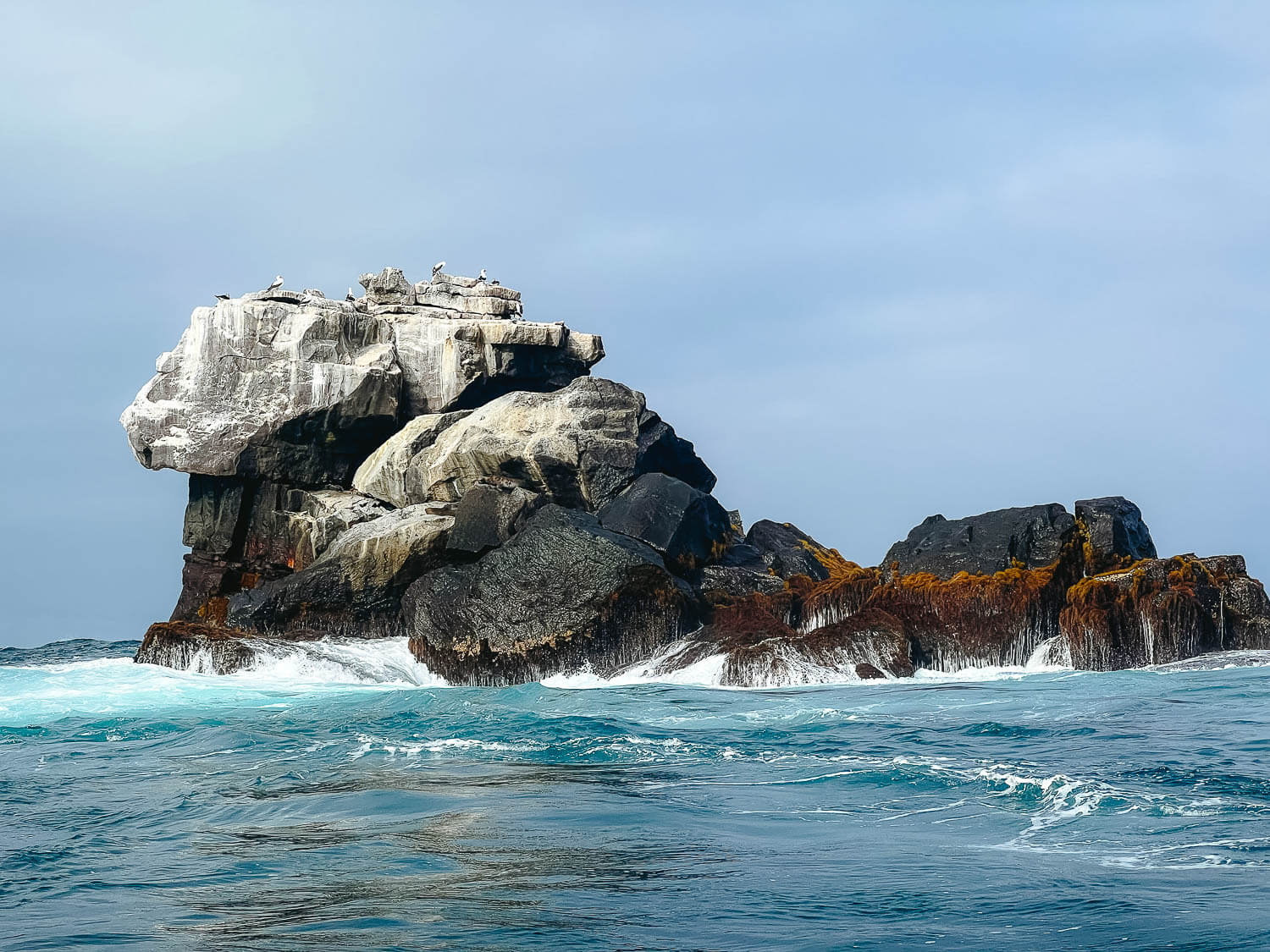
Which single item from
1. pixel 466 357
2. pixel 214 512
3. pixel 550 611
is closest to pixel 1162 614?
pixel 550 611

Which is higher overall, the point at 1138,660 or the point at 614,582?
the point at 614,582

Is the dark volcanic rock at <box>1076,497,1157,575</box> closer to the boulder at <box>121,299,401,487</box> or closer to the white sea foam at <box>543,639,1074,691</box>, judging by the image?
the white sea foam at <box>543,639,1074,691</box>

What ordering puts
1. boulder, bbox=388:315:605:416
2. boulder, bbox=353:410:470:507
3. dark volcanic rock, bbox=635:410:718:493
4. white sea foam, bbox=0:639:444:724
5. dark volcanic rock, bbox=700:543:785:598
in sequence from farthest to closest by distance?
boulder, bbox=388:315:605:416 < boulder, bbox=353:410:470:507 < dark volcanic rock, bbox=635:410:718:493 < dark volcanic rock, bbox=700:543:785:598 < white sea foam, bbox=0:639:444:724

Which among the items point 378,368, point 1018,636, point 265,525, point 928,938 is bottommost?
point 928,938

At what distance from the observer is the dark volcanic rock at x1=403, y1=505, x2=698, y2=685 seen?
Answer: 22094 mm

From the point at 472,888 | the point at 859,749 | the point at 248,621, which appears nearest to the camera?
the point at 472,888

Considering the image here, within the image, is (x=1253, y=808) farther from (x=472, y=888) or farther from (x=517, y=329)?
(x=517, y=329)

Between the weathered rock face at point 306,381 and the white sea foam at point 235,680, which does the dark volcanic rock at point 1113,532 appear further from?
the weathered rock face at point 306,381

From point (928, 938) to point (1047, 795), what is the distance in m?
4.31

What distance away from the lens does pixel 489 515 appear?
2489cm

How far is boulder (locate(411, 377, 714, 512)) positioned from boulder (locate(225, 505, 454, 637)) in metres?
2.23

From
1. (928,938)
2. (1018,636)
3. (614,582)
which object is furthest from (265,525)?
(928,938)

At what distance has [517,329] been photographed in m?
31.9

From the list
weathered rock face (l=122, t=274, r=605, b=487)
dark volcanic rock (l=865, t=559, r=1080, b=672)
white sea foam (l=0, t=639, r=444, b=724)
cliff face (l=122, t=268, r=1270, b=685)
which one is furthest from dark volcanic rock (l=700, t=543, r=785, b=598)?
weathered rock face (l=122, t=274, r=605, b=487)
